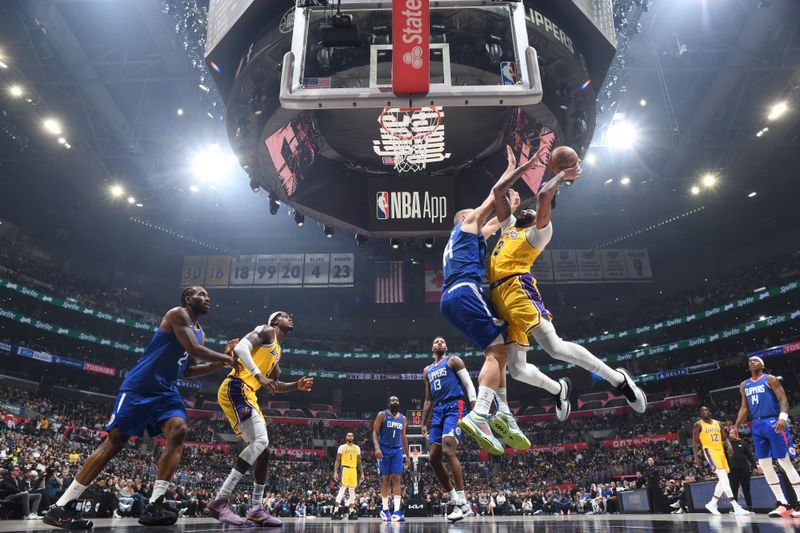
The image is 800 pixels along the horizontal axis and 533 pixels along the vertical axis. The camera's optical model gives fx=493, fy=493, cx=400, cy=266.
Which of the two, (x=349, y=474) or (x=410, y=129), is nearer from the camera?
(x=410, y=129)

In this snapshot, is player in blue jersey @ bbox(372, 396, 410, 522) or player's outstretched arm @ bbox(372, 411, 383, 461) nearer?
player's outstretched arm @ bbox(372, 411, 383, 461)

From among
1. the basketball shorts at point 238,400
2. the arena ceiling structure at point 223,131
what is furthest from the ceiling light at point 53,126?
the basketball shorts at point 238,400

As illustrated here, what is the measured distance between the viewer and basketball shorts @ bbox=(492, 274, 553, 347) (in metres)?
4.52

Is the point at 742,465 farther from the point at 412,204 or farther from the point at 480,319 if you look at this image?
the point at 412,204

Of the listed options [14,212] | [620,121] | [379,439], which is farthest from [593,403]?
[14,212]

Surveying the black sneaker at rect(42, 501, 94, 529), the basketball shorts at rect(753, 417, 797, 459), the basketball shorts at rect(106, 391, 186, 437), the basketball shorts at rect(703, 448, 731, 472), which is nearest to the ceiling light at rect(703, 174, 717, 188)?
the basketball shorts at rect(703, 448, 731, 472)

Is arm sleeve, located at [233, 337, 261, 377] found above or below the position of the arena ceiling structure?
below

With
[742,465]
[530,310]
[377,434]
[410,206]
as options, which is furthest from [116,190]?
[742,465]

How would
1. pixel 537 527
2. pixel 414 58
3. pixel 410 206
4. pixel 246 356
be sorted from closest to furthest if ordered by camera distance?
pixel 537 527 < pixel 246 356 < pixel 414 58 < pixel 410 206

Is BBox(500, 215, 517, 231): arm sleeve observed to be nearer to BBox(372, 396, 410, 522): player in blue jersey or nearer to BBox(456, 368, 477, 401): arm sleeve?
BBox(456, 368, 477, 401): arm sleeve

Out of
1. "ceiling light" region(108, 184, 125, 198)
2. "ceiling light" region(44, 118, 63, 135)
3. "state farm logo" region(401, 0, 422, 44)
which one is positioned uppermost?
"ceiling light" region(44, 118, 63, 135)

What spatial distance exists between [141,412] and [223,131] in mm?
19608

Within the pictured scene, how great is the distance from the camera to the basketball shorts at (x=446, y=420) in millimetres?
6355

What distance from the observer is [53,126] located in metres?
21.7
